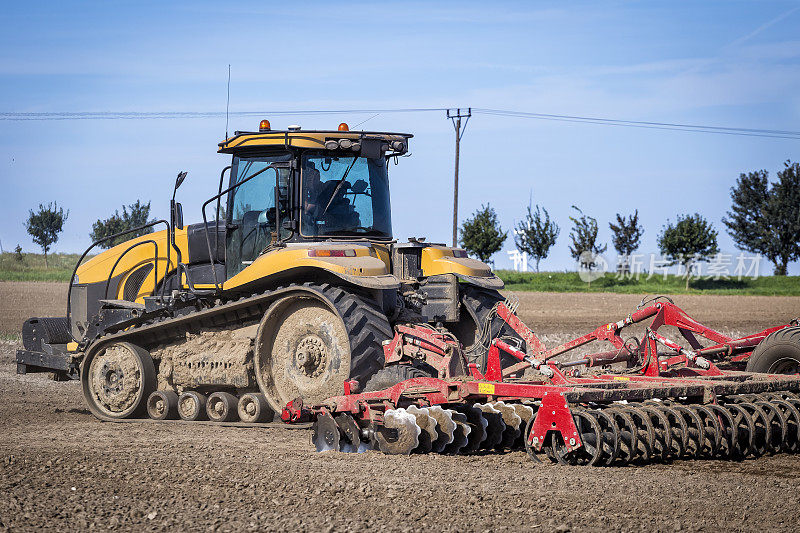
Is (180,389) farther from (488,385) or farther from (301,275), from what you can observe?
(488,385)

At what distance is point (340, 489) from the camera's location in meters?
6.79

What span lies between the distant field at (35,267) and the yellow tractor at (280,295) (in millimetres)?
37366

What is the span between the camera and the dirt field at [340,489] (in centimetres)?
593

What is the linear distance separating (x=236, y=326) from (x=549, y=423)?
179 inches

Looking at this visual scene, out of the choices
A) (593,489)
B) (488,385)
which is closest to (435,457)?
(488,385)

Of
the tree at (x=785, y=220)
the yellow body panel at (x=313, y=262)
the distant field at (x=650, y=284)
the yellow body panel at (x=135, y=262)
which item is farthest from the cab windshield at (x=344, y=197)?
the tree at (x=785, y=220)

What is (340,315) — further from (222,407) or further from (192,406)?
(192,406)

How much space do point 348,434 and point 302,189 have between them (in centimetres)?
302

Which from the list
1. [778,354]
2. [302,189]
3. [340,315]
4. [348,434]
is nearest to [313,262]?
[340,315]

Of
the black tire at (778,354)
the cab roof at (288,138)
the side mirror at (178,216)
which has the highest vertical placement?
the cab roof at (288,138)

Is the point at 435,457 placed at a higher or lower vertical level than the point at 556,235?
lower

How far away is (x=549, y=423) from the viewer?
772cm

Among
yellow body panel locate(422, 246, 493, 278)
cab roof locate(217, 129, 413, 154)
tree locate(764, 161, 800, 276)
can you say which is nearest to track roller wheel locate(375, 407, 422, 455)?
yellow body panel locate(422, 246, 493, 278)

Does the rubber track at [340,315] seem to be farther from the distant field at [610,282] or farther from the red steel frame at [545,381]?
the distant field at [610,282]
